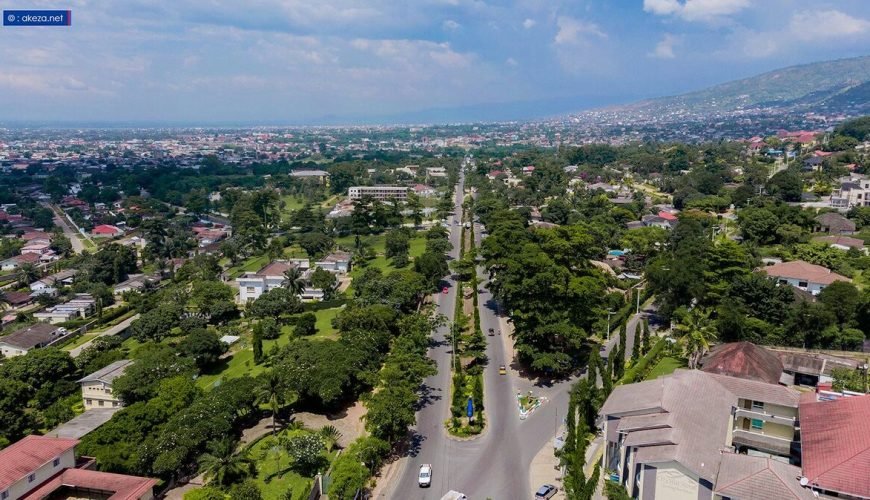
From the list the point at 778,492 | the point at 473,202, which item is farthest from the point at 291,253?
the point at 778,492

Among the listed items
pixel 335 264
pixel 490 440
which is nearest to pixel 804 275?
pixel 490 440

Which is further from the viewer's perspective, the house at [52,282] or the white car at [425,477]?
the house at [52,282]

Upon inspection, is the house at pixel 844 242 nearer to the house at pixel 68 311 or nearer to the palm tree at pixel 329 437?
the palm tree at pixel 329 437

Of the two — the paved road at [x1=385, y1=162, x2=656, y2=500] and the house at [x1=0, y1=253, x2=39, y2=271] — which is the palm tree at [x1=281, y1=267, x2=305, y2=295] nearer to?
the paved road at [x1=385, y1=162, x2=656, y2=500]

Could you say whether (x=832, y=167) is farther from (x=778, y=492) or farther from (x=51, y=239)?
(x=51, y=239)

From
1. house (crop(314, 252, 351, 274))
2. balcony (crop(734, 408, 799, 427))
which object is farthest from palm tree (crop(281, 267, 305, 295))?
balcony (crop(734, 408, 799, 427))

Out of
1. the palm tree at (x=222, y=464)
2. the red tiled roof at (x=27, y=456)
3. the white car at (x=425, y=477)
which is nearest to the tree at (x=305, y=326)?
the palm tree at (x=222, y=464)
